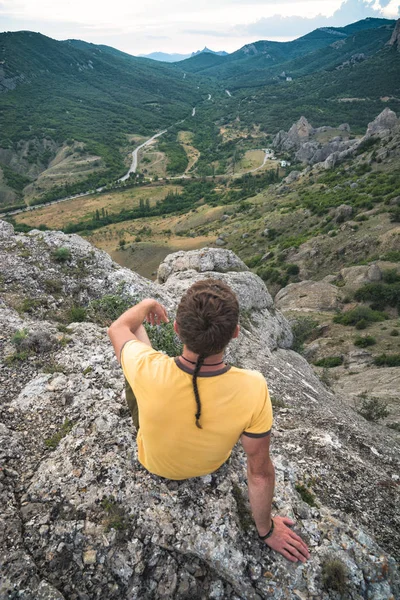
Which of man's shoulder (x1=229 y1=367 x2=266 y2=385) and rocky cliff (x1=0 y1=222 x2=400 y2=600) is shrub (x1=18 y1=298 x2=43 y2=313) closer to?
rocky cliff (x1=0 y1=222 x2=400 y2=600)

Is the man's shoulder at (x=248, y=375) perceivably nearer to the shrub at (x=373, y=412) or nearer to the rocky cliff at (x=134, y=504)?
the rocky cliff at (x=134, y=504)

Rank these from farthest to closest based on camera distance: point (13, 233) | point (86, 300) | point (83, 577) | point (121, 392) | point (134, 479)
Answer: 1. point (13, 233)
2. point (86, 300)
3. point (121, 392)
4. point (134, 479)
5. point (83, 577)

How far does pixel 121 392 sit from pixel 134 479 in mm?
2233

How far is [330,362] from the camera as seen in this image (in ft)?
82.9

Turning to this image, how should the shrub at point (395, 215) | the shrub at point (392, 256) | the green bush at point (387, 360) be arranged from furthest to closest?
the shrub at point (395, 215)
the shrub at point (392, 256)
the green bush at point (387, 360)

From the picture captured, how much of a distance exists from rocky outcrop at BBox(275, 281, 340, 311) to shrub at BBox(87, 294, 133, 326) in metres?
27.5

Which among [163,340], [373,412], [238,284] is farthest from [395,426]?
[163,340]

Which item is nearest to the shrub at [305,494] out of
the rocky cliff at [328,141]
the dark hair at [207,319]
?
the dark hair at [207,319]

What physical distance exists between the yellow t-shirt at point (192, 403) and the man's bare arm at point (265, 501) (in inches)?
8.8

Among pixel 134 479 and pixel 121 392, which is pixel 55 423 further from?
pixel 134 479

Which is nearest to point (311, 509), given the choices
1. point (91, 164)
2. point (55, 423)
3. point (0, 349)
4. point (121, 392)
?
point (121, 392)

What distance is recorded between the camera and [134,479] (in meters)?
5.20

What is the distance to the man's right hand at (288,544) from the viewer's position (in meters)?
4.49

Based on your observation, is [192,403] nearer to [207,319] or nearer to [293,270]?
[207,319]
